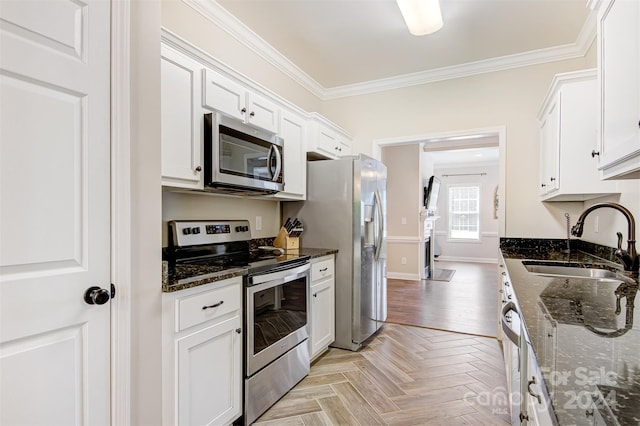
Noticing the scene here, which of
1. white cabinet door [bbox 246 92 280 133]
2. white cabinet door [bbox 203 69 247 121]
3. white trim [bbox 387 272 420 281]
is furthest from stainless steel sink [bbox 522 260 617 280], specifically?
white trim [bbox 387 272 420 281]

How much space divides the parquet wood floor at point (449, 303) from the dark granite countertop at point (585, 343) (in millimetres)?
2311

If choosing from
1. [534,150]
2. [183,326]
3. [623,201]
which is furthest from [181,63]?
[534,150]

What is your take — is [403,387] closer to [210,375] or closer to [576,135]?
[210,375]

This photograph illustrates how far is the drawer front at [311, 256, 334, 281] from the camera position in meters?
2.59

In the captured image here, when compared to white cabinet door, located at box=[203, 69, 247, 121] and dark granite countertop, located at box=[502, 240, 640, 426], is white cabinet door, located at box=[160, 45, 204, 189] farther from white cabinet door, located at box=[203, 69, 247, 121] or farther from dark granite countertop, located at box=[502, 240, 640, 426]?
dark granite countertop, located at box=[502, 240, 640, 426]

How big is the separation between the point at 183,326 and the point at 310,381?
1.27 meters

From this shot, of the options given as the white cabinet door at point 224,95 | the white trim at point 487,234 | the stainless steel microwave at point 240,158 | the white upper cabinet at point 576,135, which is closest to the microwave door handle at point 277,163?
the stainless steel microwave at point 240,158

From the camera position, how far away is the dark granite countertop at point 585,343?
520 mm

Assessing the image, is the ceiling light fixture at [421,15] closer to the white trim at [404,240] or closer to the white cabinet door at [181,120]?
the white cabinet door at [181,120]
